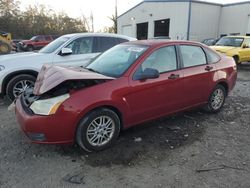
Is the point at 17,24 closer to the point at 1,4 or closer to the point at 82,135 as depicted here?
the point at 1,4

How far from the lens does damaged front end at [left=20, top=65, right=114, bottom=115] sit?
352 centimetres

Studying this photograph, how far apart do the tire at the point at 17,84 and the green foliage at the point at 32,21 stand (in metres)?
35.3

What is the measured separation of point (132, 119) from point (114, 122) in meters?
0.35

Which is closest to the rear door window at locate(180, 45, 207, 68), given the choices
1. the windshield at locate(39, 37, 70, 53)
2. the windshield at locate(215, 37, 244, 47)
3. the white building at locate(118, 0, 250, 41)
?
the windshield at locate(39, 37, 70, 53)

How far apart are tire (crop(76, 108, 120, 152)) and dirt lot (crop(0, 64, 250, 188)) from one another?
14 centimetres

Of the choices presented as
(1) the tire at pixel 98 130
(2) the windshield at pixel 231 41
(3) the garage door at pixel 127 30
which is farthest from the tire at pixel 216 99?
(3) the garage door at pixel 127 30

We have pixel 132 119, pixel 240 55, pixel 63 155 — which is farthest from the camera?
pixel 240 55

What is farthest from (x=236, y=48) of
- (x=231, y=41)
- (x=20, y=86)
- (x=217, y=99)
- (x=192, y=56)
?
(x=20, y=86)

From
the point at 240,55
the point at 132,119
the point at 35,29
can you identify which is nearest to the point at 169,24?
the point at 240,55

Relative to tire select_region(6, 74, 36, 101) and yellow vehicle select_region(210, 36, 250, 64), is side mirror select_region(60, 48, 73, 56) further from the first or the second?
yellow vehicle select_region(210, 36, 250, 64)

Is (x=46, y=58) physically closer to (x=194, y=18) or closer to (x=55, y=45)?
(x=55, y=45)

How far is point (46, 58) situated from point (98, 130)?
355cm

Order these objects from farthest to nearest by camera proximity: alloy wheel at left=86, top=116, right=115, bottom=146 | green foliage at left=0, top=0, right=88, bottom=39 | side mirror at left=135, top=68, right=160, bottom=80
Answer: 1. green foliage at left=0, top=0, right=88, bottom=39
2. side mirror at left=135, top=68, right=160, bottom=80
3. alloy wheel at left=86, top=116, right=115, bottom=146

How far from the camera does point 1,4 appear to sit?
38.8 meters
